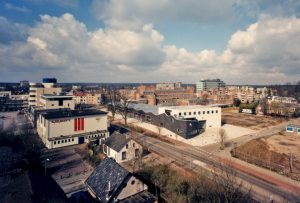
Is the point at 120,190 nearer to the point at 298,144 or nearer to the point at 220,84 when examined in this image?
the point at 298,144

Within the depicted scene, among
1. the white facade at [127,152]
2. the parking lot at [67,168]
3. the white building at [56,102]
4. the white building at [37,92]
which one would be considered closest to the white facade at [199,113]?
the white facade at [127,152]

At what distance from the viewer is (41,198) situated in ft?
80.6

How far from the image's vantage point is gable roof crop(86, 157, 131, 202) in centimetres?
2184

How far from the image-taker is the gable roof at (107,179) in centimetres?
2184

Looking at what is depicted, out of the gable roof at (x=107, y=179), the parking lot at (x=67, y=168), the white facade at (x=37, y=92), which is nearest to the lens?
the gable roof at (x=107, y=179)

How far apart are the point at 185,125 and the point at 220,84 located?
479 ft

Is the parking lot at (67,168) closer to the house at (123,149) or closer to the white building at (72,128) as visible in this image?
the white building at (72,128)

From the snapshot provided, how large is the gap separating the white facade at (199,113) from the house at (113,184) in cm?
3564

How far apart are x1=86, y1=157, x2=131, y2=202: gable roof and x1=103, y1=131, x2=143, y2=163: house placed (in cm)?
1066

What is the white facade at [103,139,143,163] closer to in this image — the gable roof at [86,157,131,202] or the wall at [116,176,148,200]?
the gable roof at [86,157,131,202]

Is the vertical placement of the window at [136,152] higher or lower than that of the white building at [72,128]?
lower

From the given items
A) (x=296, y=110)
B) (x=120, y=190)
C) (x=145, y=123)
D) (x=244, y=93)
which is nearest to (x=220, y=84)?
(x=244, y=93)

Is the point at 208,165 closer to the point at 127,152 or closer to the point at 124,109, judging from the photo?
the point at 127,152

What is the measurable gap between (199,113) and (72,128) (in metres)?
34.1
